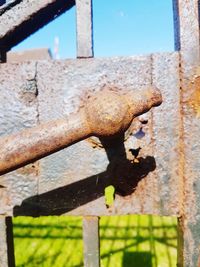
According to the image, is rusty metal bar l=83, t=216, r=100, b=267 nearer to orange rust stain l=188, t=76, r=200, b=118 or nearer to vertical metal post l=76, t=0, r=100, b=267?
vertical metal post l=76, t=0, r=100, b=267

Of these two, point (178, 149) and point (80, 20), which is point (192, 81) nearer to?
point (178, 149)

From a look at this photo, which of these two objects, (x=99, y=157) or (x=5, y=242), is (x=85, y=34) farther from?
(x=5, y=242)

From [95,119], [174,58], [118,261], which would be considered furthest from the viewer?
[118,261]

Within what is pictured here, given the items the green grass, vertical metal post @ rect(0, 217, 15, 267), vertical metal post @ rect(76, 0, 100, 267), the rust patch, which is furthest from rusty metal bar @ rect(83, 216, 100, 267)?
the green grass

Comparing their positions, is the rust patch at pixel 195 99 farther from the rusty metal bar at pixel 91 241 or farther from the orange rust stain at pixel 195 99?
the rusty metal bar at pixel 91 241

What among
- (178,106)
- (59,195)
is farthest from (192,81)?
(59,195)

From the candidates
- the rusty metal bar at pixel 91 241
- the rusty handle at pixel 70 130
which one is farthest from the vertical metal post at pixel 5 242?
the rusty handle at pixel 70 130

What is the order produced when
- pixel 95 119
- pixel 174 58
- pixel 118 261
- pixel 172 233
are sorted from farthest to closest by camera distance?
1. pixel 172 233
2. pixel 118 261
3. pixel 174 58
4. pixel 95 119
